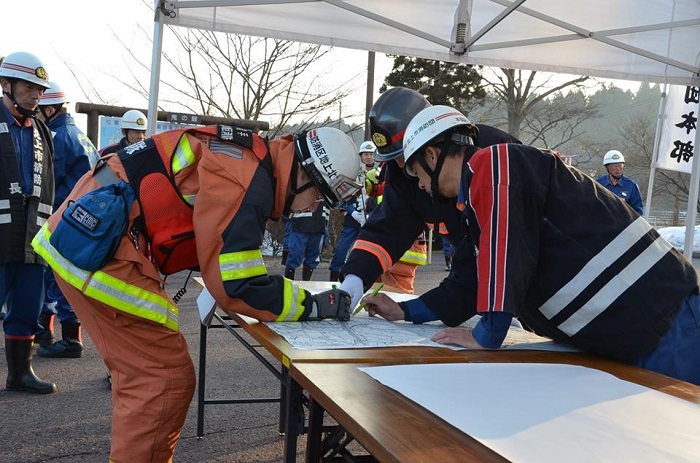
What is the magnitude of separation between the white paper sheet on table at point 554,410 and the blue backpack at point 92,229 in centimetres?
107

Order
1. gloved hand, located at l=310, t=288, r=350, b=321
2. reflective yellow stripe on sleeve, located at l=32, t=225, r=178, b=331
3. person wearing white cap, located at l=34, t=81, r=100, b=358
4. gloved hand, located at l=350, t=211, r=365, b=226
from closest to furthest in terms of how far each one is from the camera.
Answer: reflective yellow stripe on sleeve, located at l=32, t=225, r=178, b=331 < gloved hand, located at l=310, t=288, r=350, b=321 < person wearing white cap, located at l=34, t=81, r=100, b=358 < gloved hand, located at l=350, t=211, r=365, b=226

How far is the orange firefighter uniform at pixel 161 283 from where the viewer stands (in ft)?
7.13

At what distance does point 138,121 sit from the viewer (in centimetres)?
702

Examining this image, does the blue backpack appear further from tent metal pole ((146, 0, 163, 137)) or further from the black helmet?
tent metal pole ((146, 0, 163, 137))

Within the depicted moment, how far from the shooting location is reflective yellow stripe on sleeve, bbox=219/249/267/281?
7.03 feet

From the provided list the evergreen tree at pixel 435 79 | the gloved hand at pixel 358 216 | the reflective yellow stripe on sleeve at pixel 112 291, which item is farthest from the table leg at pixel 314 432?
the evergreen tree at pixel 435 79

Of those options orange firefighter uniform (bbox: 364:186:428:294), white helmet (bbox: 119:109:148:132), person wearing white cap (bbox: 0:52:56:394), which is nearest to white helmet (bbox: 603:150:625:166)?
orange firefighter uniform (bbox: 364:186:428:294)

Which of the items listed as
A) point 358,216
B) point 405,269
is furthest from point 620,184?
point 405,269

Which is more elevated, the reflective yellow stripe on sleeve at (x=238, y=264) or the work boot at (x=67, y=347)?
the reflective yellow stripe on sleeve at (x=238, y=264)

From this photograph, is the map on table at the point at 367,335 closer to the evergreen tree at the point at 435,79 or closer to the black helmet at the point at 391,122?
the black helmet at the point at 391,122

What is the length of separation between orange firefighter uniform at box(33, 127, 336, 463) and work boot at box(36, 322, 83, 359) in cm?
307

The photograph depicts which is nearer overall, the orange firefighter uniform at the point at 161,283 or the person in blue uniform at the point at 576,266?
the person in blue uniform at the point at 576,266

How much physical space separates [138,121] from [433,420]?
643 centimetres

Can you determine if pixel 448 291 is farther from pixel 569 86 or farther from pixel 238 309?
pixel 569 86
